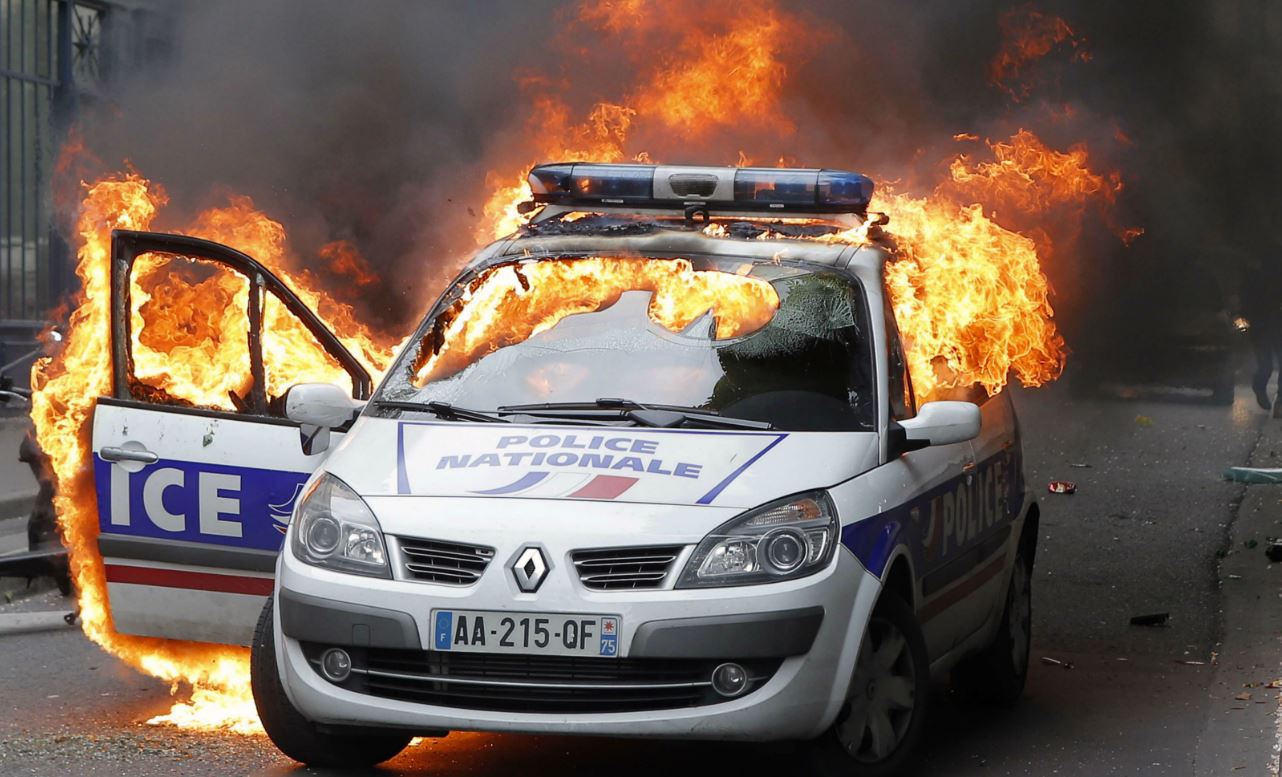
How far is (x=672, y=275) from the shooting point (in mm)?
5777

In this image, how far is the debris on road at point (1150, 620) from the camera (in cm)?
834

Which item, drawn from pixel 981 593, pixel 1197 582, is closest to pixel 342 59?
pixel 1197 582

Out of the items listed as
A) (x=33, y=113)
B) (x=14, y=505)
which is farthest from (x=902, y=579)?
(x=33, y=113)

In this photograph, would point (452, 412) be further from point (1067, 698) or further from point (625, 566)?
point (1067, 698)

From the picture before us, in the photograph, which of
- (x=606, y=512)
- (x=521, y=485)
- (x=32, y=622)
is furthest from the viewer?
(x=32, y=622)

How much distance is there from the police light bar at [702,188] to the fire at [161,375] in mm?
1001

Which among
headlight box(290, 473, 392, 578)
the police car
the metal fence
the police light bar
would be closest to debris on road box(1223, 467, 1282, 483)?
the police car

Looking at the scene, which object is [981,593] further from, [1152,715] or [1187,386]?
[1187,386]

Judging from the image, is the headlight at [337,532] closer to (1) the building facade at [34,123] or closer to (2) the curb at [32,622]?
(2) the curb at [32,622]

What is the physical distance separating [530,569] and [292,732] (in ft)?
3.39

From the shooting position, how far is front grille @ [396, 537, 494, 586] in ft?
15.4

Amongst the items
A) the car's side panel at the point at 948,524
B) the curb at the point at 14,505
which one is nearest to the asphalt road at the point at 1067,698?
the car's side panel at the point at 948,524

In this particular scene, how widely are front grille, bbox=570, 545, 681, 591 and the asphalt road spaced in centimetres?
58

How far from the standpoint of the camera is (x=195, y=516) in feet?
19.0
